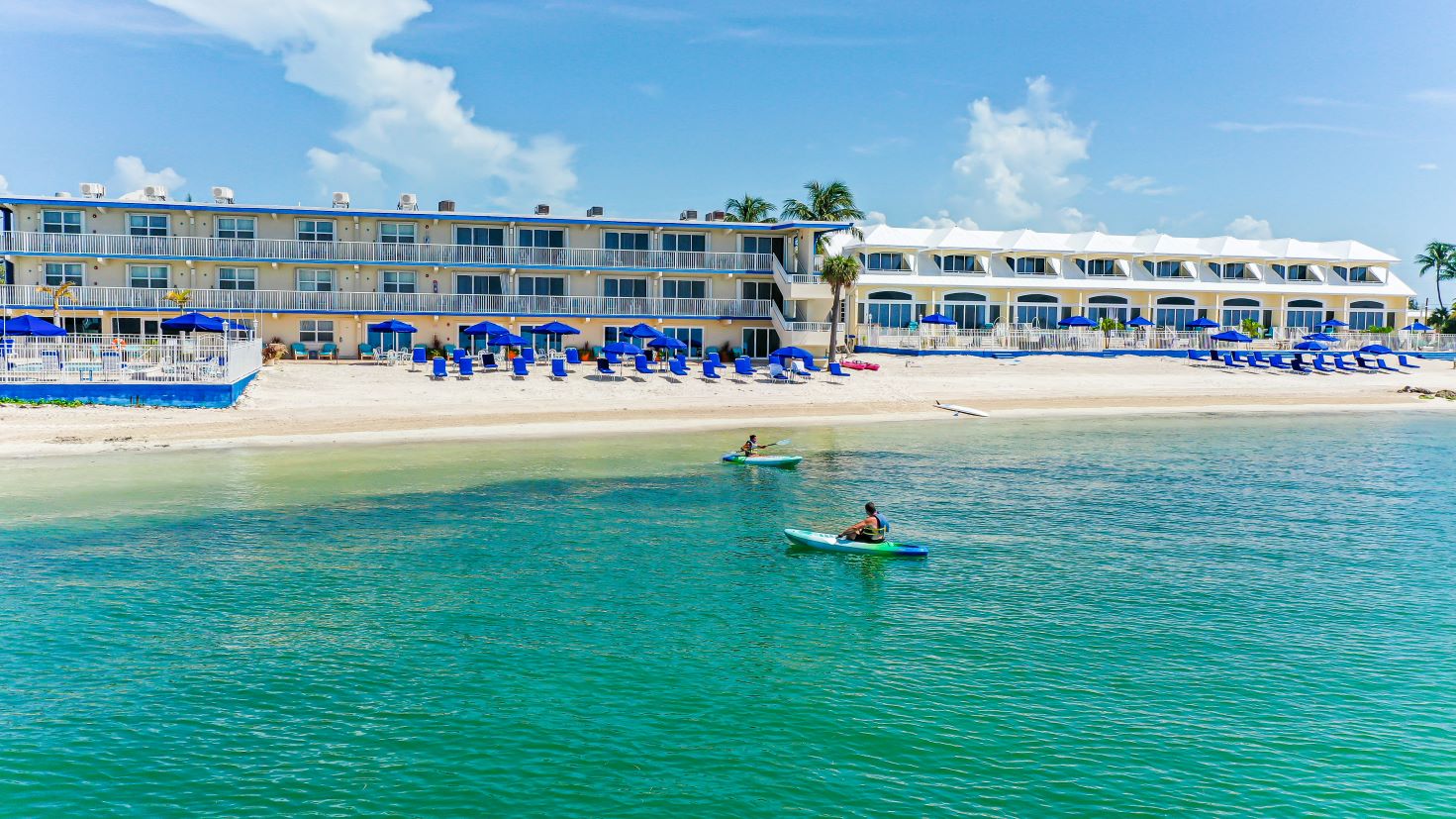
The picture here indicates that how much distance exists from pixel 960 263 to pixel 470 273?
1311 inches

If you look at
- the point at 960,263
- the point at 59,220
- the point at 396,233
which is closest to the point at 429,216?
the point at 396,233

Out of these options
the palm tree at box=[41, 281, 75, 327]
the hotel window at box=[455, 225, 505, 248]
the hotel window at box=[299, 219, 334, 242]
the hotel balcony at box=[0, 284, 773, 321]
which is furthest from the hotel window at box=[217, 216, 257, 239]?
the hotel window at box=[455, 225, 505, 248]

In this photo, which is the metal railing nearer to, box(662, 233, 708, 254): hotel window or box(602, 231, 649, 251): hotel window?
box(602, 231, 649, 251): hotel window

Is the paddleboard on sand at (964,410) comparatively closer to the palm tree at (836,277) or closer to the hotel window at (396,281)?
the palm tree at (836,277)

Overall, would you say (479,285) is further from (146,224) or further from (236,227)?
(146,224)

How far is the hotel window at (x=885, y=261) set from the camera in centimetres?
7162

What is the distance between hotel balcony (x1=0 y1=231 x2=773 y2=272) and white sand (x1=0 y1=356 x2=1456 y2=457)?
7.69 metres

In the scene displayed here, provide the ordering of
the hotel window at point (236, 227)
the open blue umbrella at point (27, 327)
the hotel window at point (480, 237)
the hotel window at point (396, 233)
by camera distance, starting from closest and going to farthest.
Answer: the open blue umbrella at point (27, 327)
the hotel window at point (236, 227)
the hotel window at point (396, 233)
the hotel window at point (480, 237)

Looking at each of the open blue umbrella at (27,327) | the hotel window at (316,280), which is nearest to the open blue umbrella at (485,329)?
the hotel window at (316,280)

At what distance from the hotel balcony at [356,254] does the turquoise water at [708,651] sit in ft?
93.8

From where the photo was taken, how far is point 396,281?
5894 centimetres

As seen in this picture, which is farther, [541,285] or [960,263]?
[960,263]

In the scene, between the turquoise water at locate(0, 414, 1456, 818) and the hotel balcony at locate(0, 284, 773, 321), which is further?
the hotel balcony at locate(0, 284, 773, 321)

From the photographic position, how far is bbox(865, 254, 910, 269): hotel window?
71625 mm
